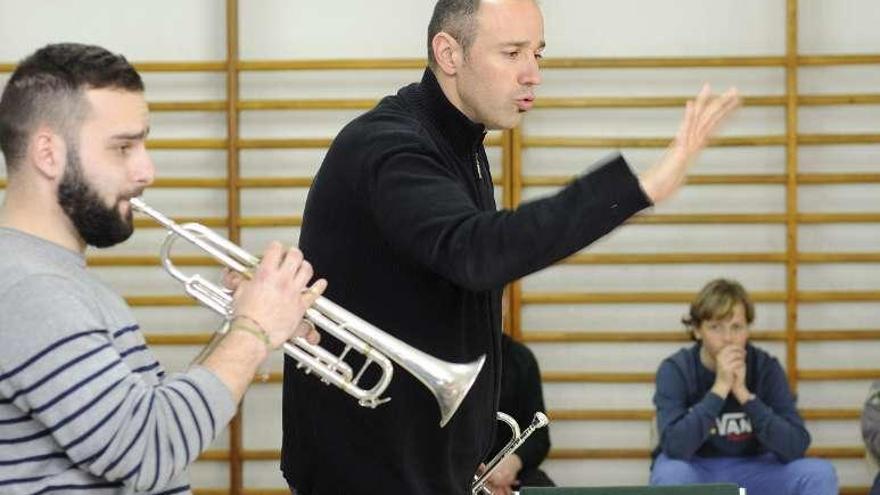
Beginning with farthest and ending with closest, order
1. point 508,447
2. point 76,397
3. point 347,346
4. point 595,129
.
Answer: point 595,129 → point 508,447 → point 347,346 → point 76,397

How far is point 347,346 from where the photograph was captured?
2.18m

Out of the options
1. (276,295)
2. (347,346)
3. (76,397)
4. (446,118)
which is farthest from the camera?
(446,118)

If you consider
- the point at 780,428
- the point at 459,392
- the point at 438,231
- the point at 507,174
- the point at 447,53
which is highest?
the point at 447,53

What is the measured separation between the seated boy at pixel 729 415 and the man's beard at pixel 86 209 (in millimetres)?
3450

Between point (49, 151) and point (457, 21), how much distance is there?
851 millimetres

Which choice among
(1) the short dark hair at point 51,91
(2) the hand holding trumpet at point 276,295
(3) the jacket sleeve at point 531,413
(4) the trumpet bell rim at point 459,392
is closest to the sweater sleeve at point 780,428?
(3) the jacket sleeve at point 531,413

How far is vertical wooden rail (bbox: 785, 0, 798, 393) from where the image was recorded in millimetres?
Result: 5754

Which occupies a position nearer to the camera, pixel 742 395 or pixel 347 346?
pixel 347 346

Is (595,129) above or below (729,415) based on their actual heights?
above

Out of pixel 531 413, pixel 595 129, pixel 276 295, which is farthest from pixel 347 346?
pixel 595 129

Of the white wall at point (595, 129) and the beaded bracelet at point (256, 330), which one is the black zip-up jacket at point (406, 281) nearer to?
the beaded bracelet at point (256, 330)

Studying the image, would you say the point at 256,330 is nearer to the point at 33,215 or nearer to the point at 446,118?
the point at 33,215

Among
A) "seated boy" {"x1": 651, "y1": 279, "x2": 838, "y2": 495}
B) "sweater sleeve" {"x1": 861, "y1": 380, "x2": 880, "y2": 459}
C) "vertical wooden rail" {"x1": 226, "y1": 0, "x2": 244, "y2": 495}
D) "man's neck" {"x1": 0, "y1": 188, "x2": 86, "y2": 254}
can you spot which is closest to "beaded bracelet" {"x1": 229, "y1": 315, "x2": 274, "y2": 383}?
"man's neck" {"x1": 0, "y1": 188, "x2": 86, "y2": 254}

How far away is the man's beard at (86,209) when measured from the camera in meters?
1.83
